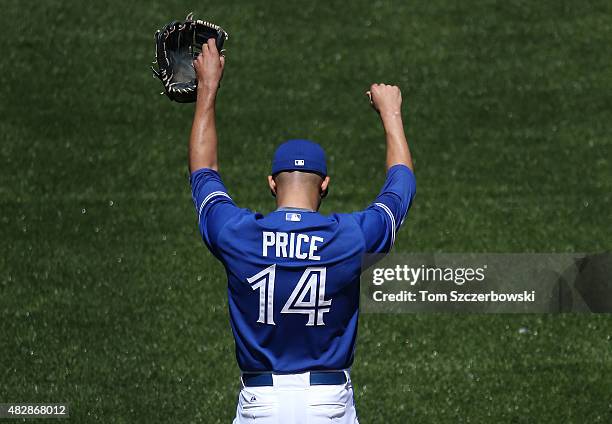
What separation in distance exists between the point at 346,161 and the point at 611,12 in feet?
13.0

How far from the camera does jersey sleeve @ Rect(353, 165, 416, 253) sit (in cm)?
550

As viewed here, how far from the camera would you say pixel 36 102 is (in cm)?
1166

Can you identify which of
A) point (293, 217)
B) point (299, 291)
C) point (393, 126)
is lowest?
point (299, 291)

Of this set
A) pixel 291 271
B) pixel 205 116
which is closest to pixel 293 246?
pixel 291 271

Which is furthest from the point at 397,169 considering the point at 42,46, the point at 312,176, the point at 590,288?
the point at 42,46

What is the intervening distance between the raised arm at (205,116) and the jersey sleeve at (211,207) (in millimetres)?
101

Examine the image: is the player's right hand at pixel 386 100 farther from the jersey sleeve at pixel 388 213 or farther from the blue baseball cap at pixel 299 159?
the blue baseball cap at pixel 299 159

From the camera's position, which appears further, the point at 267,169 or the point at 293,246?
A: the point at 267,169

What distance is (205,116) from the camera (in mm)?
5621

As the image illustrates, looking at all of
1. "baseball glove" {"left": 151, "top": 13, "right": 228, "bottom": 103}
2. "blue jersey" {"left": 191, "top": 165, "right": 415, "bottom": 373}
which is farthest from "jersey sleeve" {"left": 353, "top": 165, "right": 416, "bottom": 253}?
"baseball glove" {"left": 151, "top": 13, "right": 228, "bottom": 103}

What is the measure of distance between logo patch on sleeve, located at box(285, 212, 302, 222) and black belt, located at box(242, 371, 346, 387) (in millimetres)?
762

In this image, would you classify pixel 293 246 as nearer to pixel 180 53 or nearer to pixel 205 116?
pixel 205 116

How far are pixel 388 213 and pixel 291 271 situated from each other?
0.57m

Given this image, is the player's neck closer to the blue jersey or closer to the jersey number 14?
the blue jersey
